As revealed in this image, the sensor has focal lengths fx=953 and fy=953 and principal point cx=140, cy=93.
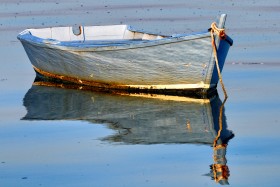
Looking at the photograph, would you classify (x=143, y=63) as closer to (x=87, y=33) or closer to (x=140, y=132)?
(x=140, y=132)

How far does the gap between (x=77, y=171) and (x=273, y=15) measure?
19692mm

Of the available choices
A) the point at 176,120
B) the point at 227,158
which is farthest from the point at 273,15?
the point at 227,158

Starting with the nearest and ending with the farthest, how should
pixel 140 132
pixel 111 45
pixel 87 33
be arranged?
1. pixel 140 132
2. pixel 111 45
3. pixel 87 33

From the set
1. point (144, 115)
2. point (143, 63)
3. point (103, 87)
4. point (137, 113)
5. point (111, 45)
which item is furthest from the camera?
point (103, 87)

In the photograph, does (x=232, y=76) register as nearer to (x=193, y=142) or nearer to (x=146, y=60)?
(x=146, y=60)

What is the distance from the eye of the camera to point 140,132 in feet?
53.6

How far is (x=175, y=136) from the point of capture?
1591 centimetres

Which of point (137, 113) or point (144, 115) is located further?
point (137, 113)

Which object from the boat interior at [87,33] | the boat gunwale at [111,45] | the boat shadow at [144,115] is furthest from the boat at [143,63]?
the boat interior at [87,33]

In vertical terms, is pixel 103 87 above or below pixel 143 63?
below

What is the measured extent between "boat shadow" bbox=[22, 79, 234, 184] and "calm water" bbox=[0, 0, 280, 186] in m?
0.02

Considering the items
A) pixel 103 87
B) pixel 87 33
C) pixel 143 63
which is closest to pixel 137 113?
pixel 143 63

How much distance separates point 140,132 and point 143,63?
13.1ft

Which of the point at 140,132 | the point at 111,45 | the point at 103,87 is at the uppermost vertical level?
the point at 111,45
